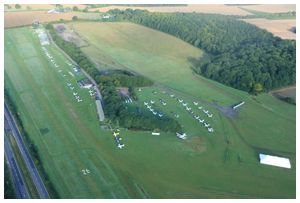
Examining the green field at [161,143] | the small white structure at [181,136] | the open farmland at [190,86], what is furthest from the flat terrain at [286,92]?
the small white structure at [181,136]

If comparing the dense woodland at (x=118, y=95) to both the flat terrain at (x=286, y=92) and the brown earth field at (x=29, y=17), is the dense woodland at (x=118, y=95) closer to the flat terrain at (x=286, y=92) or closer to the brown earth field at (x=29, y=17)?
the brown earth field at (x=29, y=17)

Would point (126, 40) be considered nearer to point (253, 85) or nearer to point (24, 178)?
point (253, 85)

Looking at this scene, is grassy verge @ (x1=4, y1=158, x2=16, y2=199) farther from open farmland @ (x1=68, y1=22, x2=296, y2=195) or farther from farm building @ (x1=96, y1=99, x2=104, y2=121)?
open farmland @ (x1=68, y1=22, x2=296, y2=195)

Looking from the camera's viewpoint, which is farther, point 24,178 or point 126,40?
point 126,40

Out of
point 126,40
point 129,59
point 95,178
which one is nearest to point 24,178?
point 95,178

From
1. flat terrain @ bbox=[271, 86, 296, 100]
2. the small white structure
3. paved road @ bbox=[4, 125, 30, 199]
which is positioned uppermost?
flat terrain @ bbox=[271, 86, 296, 100]

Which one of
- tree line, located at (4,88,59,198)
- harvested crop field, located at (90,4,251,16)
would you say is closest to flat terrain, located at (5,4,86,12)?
harvested crop field, located at (90,4,251,16)
